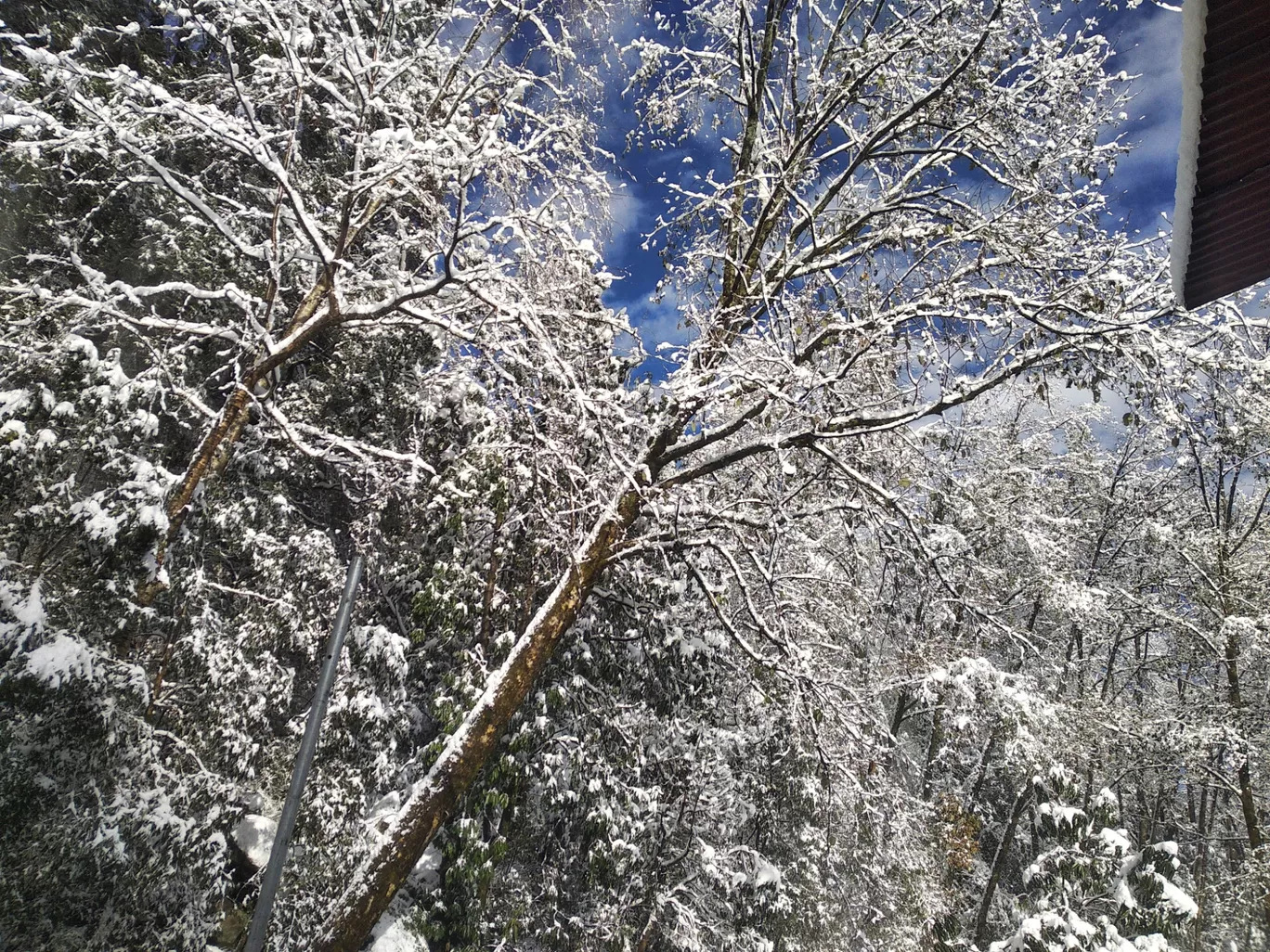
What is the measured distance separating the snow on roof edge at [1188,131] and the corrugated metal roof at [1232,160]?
22 mm

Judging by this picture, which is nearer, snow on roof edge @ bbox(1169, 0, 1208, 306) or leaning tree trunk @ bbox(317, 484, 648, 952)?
snow on roof edge @ bbox(1169, 0, 1208, 306)

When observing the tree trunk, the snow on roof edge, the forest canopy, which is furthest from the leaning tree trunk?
the tree trunk

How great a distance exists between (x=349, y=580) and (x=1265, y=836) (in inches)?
706

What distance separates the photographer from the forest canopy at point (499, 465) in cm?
425

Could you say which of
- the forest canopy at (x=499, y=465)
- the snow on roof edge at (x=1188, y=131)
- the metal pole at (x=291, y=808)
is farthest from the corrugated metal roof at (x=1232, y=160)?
the metal pole at (x=291, y=808)

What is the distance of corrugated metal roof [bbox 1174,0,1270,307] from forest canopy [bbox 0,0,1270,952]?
2.26 m

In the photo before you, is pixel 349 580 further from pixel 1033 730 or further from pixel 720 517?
pixel 1033 730

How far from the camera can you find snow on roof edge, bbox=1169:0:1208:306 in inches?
76.8

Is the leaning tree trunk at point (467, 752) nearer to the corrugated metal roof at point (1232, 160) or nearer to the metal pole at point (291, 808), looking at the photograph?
the metal pole at point (291, 808)

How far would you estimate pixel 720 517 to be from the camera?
598 centimetres

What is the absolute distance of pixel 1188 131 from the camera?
2150mm

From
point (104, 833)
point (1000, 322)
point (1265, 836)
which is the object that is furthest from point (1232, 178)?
point (1265, 836)

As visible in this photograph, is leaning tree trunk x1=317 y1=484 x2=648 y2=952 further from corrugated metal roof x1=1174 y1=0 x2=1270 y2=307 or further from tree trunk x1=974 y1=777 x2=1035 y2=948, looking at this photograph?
tree trunk x1=974 y1=777 x2=1035 y2=948

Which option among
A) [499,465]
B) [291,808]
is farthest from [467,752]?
[499,465]
